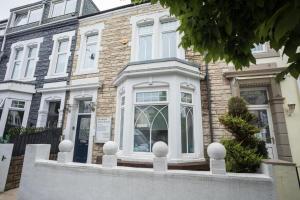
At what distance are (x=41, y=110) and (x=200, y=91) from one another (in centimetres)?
692

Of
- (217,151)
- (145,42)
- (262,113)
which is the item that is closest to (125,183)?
(217,151)

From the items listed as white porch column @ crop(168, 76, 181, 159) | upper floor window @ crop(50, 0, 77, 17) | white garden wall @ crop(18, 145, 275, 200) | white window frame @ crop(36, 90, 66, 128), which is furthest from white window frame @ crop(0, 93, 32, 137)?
white porch column @ crop(168, 76, 181, 159)

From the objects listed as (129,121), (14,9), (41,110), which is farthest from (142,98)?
(14,9)

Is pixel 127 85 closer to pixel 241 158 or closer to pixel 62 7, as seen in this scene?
pixel 241 158

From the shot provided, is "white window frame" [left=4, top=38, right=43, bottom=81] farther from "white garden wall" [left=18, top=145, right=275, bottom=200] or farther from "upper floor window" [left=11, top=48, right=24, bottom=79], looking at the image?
"white garden wall" [left=18, top=145, right=275, bottom=200]

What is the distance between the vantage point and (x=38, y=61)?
31.6 feet

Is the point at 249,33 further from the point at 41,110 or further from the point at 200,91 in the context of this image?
the point at 41,110

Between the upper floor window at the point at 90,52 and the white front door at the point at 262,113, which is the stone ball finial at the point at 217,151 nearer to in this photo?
the white front door at the point at 262,113

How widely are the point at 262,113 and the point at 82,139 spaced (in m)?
6.81

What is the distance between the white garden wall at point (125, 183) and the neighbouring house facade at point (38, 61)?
3.93m

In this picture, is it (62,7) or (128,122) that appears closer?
(128,122)

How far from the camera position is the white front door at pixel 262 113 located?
5.95 metres

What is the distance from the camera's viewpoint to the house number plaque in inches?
286

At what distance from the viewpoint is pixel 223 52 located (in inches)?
89.3
